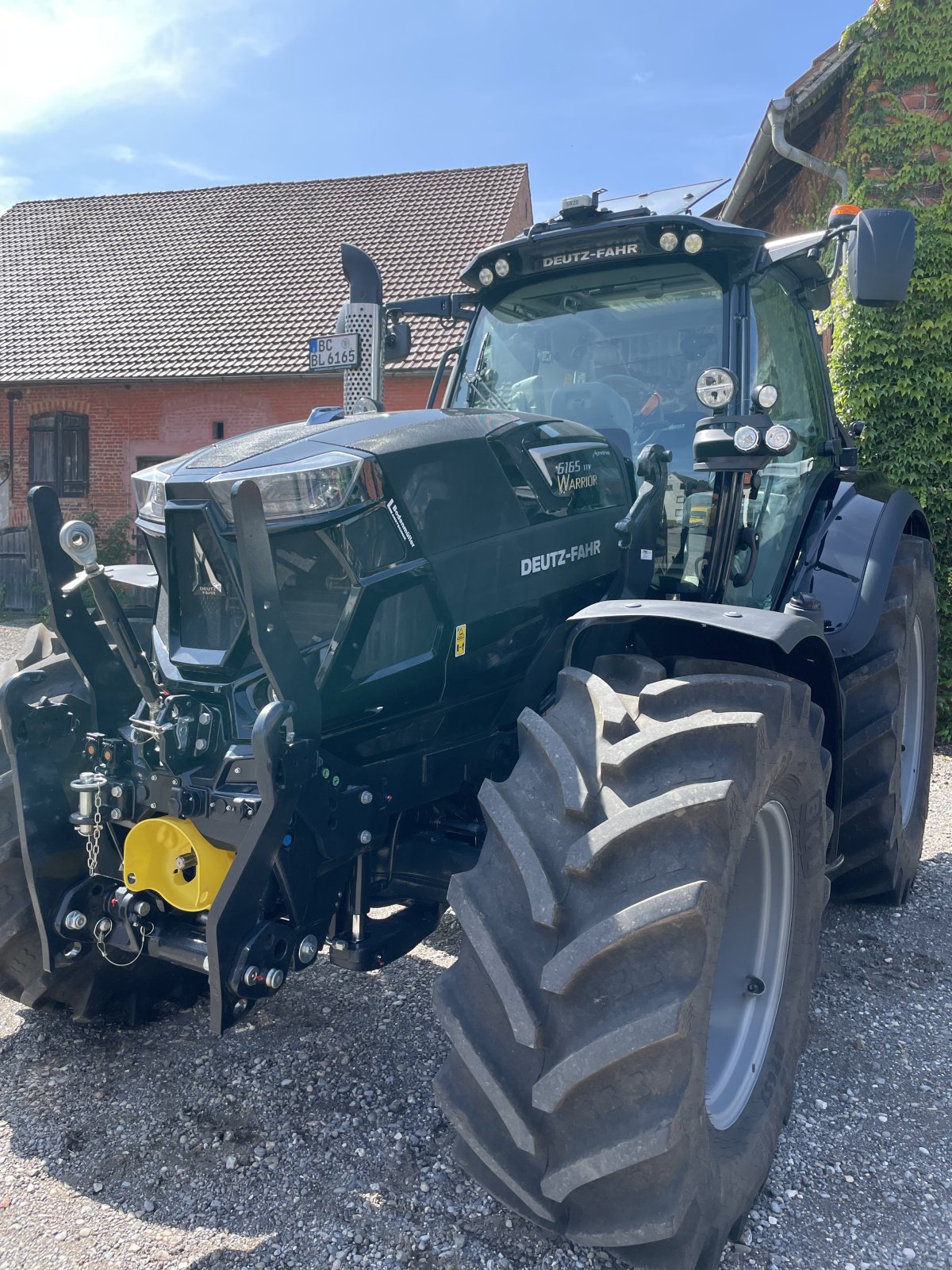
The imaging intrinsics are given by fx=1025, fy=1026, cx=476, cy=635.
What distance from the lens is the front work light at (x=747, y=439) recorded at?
286 cm

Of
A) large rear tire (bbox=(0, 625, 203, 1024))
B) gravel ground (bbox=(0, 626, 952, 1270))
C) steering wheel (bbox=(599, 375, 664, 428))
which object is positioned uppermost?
steering wheel (bbox=(599, 375, 664, 428))

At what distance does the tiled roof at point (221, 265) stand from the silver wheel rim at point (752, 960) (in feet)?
43.3

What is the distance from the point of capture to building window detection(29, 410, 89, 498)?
18.1 meters

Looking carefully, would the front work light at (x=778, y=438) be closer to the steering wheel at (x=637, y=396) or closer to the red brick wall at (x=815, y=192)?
the steering wheel at (x=637, y=396)

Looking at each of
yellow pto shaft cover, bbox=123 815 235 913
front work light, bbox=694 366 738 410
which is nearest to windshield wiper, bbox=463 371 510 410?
front work light, bbox=694 366 738 410

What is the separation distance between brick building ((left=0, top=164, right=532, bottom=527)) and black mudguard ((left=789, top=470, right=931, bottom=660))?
11789 millimetres

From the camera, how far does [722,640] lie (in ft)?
8.77

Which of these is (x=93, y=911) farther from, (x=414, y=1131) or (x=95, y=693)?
(x=414, y=1131)

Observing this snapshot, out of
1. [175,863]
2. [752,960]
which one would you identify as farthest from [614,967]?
[175,863]

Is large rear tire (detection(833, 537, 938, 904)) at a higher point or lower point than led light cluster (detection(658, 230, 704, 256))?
lower

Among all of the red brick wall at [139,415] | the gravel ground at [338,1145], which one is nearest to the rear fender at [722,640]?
the gravel ground at [338,1145]

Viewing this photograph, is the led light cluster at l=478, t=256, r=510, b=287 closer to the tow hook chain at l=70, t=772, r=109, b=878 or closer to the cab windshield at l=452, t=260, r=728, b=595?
the cab windshield at l=452, t=260, r=728, b=595

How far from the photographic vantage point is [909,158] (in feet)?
25.4

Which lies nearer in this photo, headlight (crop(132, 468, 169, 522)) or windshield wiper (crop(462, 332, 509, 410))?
headlight (crop(132, 468, 169, 522))
